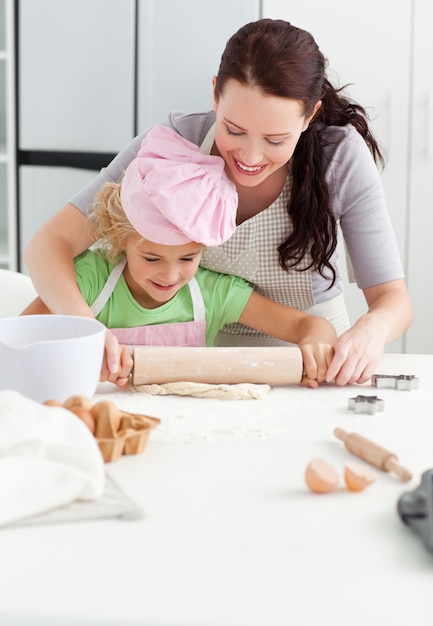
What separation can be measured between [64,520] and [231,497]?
0.15 metres

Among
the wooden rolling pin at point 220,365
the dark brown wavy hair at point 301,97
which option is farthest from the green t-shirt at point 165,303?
the wooden rolling pin at point 220,365

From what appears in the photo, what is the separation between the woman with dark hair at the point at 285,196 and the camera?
4.65ft

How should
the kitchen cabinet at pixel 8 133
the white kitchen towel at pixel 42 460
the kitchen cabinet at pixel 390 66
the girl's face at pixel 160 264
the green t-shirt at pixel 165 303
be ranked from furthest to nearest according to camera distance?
the kitchen cabinet at pixel 8 133, the kitchen cabinet at pixel 390 66, the green t-shirt at pixel 165 303, the girl's face at pixel 160 264, the white kitchen towel at pixel 42 460

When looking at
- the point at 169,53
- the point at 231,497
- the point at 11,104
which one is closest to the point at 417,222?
the point at 169,53

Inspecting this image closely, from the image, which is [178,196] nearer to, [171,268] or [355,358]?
[171,268]

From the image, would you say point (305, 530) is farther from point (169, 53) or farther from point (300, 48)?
point (169, 53)

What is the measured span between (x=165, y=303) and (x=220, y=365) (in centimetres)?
41

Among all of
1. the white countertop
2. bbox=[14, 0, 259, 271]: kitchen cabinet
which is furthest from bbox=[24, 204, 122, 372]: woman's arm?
bbox=[14, 0, 259, 271]: kitchen cabinet

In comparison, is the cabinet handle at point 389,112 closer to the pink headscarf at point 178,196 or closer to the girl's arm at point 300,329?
the girl's arm at point 300,329

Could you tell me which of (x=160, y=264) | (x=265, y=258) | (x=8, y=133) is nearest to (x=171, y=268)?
(x=160, y=264)

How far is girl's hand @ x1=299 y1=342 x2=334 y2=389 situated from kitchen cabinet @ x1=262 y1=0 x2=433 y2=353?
1904 mm

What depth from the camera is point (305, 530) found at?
0.75 m

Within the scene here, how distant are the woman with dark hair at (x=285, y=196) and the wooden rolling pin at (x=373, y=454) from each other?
0.41 metres

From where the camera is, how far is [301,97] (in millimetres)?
1438
